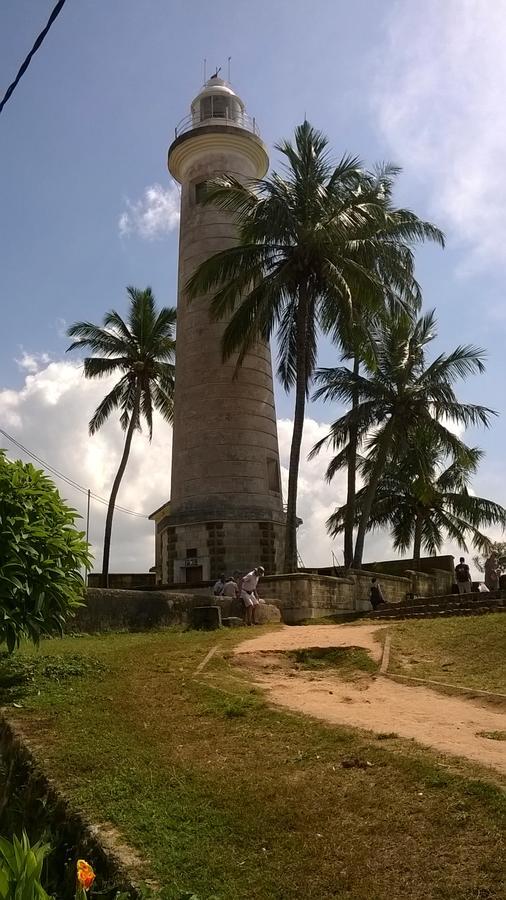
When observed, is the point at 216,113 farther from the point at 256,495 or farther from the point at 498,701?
the point at 498,701

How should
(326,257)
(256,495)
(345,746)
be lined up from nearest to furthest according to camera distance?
(345,746)
(326,257)
(256,495)

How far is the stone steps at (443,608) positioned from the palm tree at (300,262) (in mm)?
3044

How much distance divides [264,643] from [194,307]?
49.8ft

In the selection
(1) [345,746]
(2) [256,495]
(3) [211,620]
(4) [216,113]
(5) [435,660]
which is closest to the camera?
(1) [345,746]

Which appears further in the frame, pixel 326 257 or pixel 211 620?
pixel 326 257

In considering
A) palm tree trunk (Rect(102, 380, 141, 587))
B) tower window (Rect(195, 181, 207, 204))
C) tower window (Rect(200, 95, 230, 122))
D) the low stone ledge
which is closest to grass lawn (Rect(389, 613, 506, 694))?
the low stone ledge

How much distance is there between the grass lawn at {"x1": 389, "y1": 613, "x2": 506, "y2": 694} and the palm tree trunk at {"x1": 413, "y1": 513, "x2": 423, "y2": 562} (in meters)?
16.5

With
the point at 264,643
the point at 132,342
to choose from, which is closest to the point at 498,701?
the point at 264,643

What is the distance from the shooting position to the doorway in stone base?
2316 cm

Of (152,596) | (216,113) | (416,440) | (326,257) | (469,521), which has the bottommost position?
(152,596)

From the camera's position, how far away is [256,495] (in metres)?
23.9

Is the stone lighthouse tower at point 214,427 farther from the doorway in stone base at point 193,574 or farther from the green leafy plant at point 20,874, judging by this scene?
the green leafy plant at point 20,874

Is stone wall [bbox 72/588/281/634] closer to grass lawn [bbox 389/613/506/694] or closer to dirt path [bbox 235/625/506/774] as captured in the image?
dirt path [bbox 235/625/506/774]

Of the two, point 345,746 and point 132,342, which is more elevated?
point 132,342
